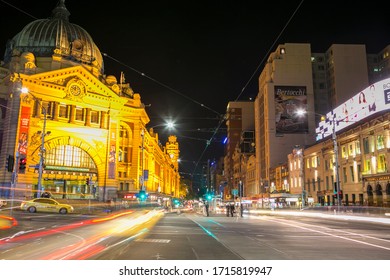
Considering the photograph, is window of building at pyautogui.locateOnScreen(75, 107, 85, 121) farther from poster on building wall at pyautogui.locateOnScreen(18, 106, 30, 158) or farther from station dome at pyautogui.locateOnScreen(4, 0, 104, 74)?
station dome at pyautogui.locateOnScreen(4, 0, 104, 74)

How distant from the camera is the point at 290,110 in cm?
9975

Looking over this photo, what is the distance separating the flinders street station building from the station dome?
0.19 metres

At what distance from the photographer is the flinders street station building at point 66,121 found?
56906mm

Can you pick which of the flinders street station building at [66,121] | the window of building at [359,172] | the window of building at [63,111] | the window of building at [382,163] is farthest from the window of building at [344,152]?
the window of building at [63,111]

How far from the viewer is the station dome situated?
73312mm

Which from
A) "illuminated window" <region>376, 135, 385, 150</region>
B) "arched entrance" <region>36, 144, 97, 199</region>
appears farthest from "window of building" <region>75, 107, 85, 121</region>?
"illuminated window" <region>376, 135, 385, 150</region>

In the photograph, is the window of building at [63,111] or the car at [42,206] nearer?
the car at [42,206]

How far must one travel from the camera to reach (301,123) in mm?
100062

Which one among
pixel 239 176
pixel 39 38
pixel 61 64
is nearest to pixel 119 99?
pixel 61 64

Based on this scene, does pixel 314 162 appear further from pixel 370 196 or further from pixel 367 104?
pixel 370 196

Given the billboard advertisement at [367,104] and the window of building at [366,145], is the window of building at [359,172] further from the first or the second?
the billboard advertisement at [367,104]

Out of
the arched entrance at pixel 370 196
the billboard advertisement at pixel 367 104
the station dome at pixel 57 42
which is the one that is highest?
the station dome at pixel 57 42
